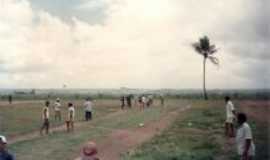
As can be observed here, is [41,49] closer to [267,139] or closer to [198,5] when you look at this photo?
[198,5]

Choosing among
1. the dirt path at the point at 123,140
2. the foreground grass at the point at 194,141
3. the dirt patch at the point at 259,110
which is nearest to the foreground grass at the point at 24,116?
the dirt path at the point at 123,140

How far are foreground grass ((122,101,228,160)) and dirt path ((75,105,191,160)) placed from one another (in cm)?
10

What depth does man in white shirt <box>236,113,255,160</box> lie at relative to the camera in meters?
4.88

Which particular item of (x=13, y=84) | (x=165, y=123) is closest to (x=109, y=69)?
(x=13, y=84)

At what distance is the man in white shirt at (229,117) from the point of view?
19.6ft

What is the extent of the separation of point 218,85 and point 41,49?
162cm

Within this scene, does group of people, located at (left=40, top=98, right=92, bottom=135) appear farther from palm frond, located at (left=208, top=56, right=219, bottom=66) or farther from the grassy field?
palm frond, located at (left=208, top=56, right=219, bottom=66)

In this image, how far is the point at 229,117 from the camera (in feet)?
19.6

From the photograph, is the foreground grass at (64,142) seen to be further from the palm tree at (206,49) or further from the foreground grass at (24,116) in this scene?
the palm tree at (206,49)

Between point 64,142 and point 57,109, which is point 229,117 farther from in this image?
point 64,142

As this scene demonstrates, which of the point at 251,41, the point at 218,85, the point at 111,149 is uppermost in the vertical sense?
the point at 251,41

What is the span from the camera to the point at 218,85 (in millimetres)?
5855

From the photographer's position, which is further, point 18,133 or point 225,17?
point 18,133

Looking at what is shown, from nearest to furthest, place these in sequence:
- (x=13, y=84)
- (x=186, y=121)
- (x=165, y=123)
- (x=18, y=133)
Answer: (x=13, y=84)
(x=18, y=133)
(x=186, y=121)
(x=165, y=123)
